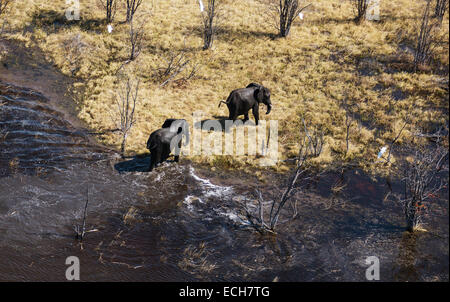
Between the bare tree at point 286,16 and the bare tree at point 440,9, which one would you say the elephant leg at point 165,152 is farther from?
the bare tree at point 440,9

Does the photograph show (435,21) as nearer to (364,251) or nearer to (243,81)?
(243,81)

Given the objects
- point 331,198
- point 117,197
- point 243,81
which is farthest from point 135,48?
point 331,198

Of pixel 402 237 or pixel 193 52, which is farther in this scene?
pixel 193 52

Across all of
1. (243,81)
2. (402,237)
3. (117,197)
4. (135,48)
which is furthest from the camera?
(135,48)

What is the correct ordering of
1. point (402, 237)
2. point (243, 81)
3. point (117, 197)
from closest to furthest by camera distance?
point (402, 237)
point (117, 197)
point (243, 81)

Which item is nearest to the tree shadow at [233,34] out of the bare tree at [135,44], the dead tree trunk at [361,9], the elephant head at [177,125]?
the bare tree at [135,44]
